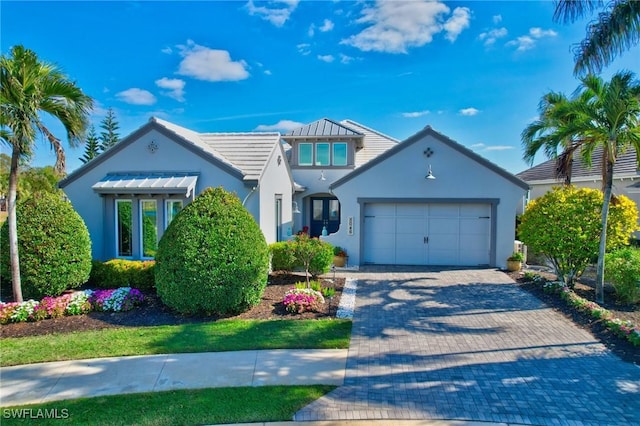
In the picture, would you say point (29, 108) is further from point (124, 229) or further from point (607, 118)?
point (607, 118)

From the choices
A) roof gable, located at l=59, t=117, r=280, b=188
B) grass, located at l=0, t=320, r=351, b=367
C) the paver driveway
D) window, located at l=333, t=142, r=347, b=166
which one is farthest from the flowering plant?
window, located at l=333, t=142, r=347, b=166

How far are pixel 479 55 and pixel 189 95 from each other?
1481 cm

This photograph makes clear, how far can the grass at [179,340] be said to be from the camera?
6637 mm

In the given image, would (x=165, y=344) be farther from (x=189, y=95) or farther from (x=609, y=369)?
(x=189, y=95)

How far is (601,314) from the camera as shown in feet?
26.7

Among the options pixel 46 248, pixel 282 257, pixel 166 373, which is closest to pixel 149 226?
pixel 46 248

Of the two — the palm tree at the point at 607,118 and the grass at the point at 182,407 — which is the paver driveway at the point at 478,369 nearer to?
the grass at the point at 182,407

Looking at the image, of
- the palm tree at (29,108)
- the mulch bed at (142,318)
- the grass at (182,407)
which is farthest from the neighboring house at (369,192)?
the grass at (182,407)

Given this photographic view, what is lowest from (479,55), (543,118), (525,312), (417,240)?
(525,312)

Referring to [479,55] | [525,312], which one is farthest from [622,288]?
[479,55]

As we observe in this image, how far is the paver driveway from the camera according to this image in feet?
15.4

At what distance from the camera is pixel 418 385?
5363mm

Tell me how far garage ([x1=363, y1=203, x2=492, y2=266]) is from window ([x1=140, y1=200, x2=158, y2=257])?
8165 millimetres

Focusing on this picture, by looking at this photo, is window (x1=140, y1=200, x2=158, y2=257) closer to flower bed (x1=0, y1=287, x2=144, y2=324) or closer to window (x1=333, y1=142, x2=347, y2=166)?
flower bed (x1=0, y1=287, x2=144, y2=324)
